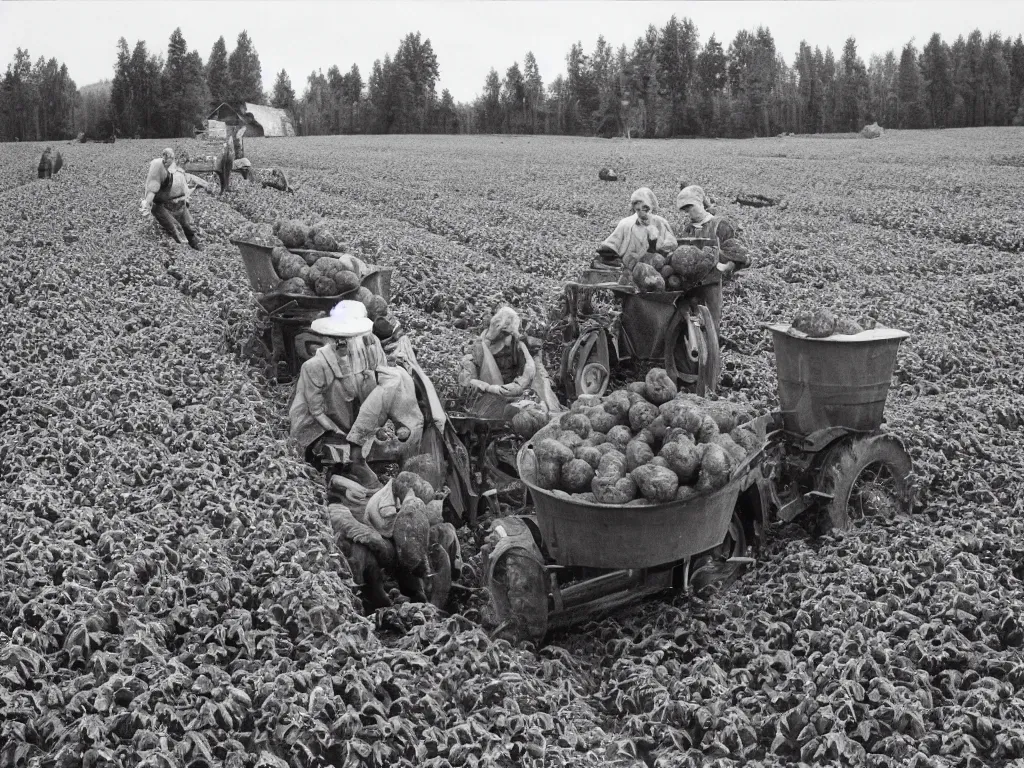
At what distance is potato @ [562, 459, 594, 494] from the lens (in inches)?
195

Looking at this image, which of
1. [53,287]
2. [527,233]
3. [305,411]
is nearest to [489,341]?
[305,411]

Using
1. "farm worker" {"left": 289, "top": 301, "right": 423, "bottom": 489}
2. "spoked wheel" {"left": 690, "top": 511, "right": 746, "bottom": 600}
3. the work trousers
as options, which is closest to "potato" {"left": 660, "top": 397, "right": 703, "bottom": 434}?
"spoked wheel" {"left": 690, "top": 511, "right": 746, "bottom": 600}

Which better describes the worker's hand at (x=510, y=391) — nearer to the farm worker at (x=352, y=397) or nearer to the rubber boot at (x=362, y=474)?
the farm worker at (x=352, y=397)

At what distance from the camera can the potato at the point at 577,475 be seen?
4.95 m

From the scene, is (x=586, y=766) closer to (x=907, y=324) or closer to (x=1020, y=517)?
(x=1020, y=517)

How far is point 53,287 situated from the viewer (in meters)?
10.7

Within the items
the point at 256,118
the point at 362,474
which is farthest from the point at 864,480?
the point at 256,118

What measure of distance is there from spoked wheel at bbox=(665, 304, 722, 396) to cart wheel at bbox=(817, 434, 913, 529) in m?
2.26

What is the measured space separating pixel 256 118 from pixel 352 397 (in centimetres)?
6852

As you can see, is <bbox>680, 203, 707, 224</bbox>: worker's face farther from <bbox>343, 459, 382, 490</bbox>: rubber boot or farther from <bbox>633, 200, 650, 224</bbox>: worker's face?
<bbox>343, 459, 382, 490</bbox>: rubber boot

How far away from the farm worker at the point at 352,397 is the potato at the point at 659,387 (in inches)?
70.8

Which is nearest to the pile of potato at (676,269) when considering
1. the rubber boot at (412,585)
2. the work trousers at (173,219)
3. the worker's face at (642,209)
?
the worker's face at (642,209)

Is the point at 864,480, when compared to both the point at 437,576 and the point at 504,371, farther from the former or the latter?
the point at 437,576

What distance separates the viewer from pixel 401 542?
5.38m
